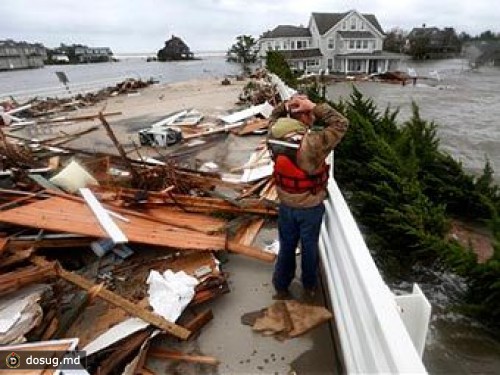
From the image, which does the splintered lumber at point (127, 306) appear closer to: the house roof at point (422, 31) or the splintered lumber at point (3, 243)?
the splintered lumber at point (3, 243)

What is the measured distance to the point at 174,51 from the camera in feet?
335

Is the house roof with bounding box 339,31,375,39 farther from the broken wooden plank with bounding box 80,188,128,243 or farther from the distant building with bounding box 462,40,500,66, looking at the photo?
the broken wooden plank with bounding box 80,188,128,243

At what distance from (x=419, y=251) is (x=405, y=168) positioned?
5.20 ft

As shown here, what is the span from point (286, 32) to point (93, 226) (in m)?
54.1

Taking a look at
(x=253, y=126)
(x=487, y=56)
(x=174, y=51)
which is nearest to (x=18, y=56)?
(x=174, y=51)

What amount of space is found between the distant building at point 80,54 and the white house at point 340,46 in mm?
70010

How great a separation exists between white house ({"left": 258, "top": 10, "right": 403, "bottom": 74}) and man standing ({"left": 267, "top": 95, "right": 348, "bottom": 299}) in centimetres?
4879

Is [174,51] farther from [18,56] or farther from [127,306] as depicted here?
[127,306]

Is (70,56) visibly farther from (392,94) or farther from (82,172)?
(82,172)

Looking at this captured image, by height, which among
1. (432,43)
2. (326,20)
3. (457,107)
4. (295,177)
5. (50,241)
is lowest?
(457,107)

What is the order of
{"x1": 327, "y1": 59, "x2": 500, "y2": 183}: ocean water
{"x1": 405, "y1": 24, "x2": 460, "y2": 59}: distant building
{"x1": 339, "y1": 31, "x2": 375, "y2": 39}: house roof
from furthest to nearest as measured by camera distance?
1. {"x1": 405, "y1": 24, "x2": 460, "y2": 59}: distant building
2. {"x1": 339, "y1": 31, "x2": 375, "y2": 39}: house roof
3. {"x1": 327, "y1": 59, "x2": 500, "y2": 183}: ocean water

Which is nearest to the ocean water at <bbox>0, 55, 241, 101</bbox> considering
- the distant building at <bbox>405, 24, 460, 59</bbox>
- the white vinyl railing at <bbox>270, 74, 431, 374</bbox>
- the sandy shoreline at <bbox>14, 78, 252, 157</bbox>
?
the sandy shoreline at <bbox>14, 78, 252, 157</bbox>

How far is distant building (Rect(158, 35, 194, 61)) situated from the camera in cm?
10069

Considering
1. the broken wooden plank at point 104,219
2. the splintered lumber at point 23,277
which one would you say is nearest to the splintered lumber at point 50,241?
the broken wooden plank at point 104,219
